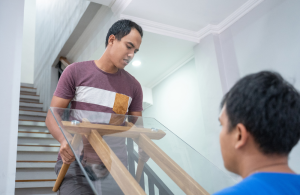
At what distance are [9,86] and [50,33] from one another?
4.41 meters

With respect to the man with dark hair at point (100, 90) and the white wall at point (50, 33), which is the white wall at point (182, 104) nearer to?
the white wall at point (50, 33)

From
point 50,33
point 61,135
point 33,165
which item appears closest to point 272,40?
point 61,135

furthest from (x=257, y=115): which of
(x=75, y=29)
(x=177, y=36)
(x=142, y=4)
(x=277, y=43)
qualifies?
(x=75, y=29)

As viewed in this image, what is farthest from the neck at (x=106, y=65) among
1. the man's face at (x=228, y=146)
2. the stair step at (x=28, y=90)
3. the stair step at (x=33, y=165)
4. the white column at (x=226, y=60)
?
the stair step at (x=28, y=90)

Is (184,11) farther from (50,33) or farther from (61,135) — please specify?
(50,33)

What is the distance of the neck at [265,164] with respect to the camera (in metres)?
0.51

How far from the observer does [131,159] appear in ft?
3.00

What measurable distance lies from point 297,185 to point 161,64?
346 centimetres

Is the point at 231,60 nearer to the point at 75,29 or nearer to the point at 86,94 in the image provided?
the point at 86,94

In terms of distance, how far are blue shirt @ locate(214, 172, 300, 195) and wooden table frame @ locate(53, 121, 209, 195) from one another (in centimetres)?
34

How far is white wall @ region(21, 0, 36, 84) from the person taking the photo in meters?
7.42

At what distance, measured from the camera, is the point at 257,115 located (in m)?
0.52

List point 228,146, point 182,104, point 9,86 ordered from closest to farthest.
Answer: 1. point 228,146
2. point 9,86
3. point 182,104

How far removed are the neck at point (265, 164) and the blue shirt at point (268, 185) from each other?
4 centimetres
